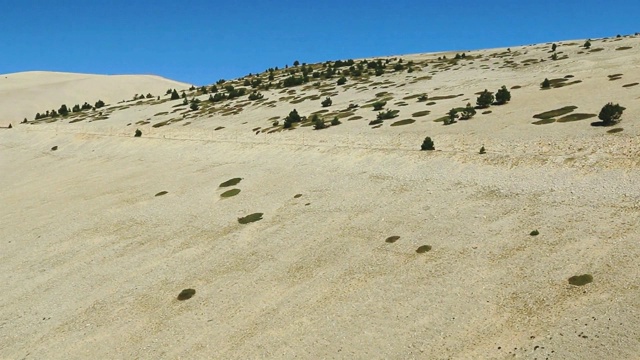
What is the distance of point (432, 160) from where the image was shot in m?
35.0

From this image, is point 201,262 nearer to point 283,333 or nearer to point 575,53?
point 283,333

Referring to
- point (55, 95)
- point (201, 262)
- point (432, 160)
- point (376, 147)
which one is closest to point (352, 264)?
point (201, 262)

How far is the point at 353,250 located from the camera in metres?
24.2

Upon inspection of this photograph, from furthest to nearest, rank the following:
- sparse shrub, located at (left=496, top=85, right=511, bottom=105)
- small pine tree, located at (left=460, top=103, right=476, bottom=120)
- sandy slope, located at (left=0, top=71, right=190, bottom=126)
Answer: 1. sandy slope, located at (left=0, top=71, right=190, bottom=126)
2. sparse shrub, located at (left=496, top=85, right=511, bottom=105)
3. small pine tree, located at (left=460, top=103, right=476, bottom=120)

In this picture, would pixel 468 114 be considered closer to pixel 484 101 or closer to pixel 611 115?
pixel 484 101

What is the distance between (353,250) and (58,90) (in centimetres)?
15086

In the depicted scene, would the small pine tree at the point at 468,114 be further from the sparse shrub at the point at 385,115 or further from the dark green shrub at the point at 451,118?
the sparse shrub at the point at 385,115

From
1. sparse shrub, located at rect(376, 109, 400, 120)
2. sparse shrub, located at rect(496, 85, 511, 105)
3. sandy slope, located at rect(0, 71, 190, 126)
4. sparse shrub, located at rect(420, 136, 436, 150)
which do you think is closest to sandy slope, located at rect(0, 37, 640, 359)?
sparse shrub, located at rect(420, 136, 436, 150)

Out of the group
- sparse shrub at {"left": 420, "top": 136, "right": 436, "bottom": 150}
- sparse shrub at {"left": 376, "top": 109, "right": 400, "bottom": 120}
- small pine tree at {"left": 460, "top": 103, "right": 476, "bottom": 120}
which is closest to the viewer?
sparse shrub at {"left": 420, "top": 136, "right": 436, "bottom": 150}

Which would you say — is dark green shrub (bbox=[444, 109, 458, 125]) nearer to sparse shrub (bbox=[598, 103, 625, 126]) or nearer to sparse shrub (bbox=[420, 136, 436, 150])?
sparse shrub (bbox=[420, 136, 436, 150])

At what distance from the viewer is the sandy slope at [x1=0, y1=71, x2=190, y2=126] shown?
127988 mm

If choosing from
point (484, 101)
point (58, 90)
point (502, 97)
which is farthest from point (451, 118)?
point (58, 90)

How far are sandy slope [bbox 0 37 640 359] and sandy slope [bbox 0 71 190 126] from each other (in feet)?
306

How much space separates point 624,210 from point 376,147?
21.3m
